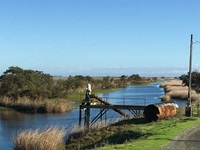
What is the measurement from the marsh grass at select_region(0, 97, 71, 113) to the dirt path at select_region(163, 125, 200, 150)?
34.2 m

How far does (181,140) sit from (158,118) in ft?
33.2

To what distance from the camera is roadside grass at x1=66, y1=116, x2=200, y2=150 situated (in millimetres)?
17755

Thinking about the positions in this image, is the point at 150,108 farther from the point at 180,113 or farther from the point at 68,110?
the point at 68,110

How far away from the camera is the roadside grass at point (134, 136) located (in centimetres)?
1775

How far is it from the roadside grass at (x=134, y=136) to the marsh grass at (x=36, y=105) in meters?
24.9

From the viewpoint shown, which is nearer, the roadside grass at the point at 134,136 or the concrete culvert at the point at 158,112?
the roadside grass at the point at 134,136

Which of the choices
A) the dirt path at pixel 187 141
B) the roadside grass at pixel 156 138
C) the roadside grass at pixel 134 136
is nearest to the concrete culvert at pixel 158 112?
the roadside grass at pixel 134 136

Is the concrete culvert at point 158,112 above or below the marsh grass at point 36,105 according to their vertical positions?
above

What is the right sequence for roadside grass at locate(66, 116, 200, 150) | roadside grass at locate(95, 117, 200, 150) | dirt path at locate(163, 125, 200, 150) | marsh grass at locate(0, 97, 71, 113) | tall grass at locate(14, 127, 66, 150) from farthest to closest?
marsh grass at locate(0, 97, 71, 113)
tall grass at locate(14, 127, 66, 150)
roadside grass at locate(66, 116, 200, 150)
dirt path at locate(163, 125, 200, 150)
roadside grass at locate(95, 117, 200, 150)

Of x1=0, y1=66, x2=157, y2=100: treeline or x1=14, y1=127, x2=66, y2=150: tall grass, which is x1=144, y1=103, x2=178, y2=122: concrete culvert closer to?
x1=14, y1=127, x2=66, y2=150: tall grass

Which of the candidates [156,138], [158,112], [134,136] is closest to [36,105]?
[158,112]

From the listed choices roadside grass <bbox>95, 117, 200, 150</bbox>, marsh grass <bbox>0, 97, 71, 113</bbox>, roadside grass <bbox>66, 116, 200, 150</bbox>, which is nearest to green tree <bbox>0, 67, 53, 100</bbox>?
marsh grass <bbox>0, 97, 71, 113</bbox>

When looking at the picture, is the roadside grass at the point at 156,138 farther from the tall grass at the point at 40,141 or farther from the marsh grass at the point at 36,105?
the marsh grass at the point at 36,105

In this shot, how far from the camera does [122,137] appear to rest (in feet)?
77.6
